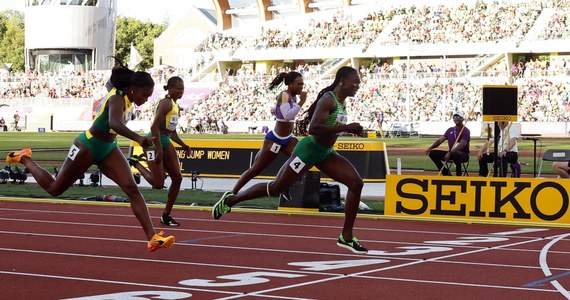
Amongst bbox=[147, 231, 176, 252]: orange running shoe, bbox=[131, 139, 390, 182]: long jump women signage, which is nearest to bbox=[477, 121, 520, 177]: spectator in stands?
bbox=[131, 139, 390, 182]: long jump women signage

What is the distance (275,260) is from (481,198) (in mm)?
5630

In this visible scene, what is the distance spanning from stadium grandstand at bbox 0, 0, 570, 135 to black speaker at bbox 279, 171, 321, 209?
147ft

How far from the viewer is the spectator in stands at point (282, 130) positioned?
46.0 ft

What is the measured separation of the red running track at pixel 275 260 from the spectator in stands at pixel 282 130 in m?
0.75

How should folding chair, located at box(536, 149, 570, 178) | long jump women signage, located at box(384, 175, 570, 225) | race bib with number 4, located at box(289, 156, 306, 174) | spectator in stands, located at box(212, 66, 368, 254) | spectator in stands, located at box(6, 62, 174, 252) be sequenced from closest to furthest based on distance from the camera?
→ spectator in stands, located at box(6, 62, 174, 252)
spectator in stands, located at box(212, 66, 368, 254)
race bib with number 4, located at box(289, 156, 306, 174)
long jump women signage, located at box(384, 175, 570, 225)
folding chair, located at box(536, 149, 570, 178)

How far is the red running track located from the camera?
8555 mm

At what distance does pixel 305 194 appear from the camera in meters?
16.5

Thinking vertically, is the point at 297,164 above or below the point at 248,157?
above

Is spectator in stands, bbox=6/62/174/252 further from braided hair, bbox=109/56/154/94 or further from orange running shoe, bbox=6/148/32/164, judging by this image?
orange running shoe, bbox=6/148/32/164

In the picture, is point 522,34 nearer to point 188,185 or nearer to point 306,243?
point 188,185

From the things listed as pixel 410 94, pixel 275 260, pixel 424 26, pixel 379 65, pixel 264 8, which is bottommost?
pixel 275 260

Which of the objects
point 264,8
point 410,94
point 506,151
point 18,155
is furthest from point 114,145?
point 264,8

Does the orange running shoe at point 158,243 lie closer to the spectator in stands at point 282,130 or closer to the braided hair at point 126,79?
the braided hair at point 126,79

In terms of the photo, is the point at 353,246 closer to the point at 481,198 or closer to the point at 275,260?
the point at 275,260
